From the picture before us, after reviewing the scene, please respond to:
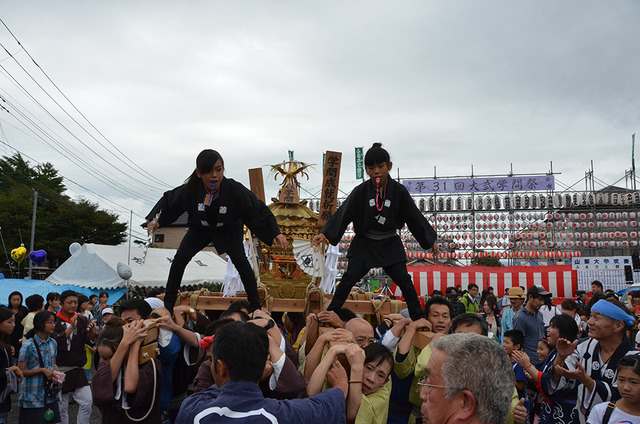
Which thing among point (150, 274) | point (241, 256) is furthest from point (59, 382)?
point (150, 274)

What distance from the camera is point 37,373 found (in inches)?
187

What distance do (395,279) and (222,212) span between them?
1657mm

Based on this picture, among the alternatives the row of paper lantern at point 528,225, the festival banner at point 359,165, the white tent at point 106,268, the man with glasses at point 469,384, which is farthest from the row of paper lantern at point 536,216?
the man with glasses at point 469,384

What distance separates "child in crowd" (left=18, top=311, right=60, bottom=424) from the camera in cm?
473

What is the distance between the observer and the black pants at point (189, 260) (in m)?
4.33

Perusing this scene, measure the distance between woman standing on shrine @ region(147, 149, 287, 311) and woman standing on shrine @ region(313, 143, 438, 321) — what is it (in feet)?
2.31

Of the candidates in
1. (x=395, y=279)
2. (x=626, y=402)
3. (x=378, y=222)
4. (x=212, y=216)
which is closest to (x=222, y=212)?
(x=212, y=216)

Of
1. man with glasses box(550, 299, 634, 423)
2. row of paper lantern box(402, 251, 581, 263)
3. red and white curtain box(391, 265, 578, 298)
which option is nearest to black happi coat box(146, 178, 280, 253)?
man with glasses box(550, 299, 634, 423)

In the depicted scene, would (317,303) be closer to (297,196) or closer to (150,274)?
(297,196)

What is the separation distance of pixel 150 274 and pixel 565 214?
18.4 meters

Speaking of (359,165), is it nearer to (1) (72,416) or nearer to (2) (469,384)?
(1) (72,416)

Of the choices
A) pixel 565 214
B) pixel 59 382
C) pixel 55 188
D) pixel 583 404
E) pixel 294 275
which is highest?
pixel 55 188

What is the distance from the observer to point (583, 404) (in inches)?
123

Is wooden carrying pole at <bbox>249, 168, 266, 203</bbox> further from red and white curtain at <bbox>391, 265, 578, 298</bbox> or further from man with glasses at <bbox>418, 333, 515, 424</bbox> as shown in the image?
red and white curtain at <bbox>391, 265, 578, 298</bbox>
